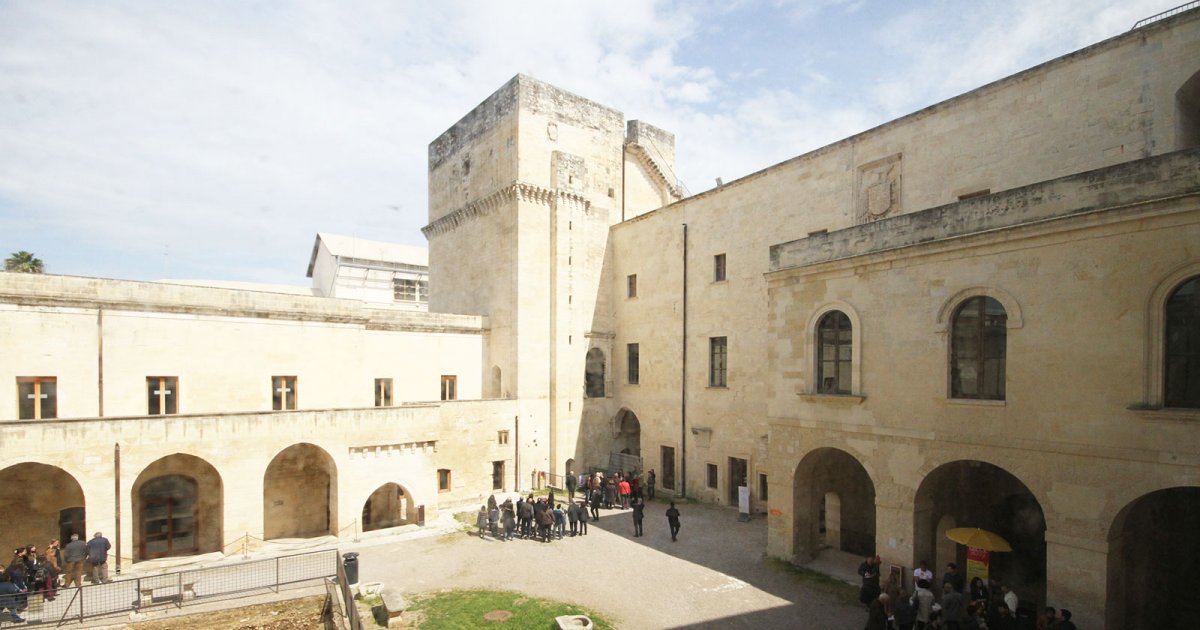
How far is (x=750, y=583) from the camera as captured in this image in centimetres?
1474

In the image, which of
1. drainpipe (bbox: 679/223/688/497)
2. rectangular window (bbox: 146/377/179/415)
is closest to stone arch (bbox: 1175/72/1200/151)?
drainpipe (bbox: 679/223/688/497)

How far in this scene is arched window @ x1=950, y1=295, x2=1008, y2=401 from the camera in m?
12.0

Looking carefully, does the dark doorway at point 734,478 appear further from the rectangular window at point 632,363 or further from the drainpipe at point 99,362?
the drainpipe at point 99,362

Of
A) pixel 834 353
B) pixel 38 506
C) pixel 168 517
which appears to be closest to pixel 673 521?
pixel 834 353

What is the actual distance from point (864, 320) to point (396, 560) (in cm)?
1453

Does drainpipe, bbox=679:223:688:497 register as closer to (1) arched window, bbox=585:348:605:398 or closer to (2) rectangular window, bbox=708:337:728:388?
(2) rectangular window, bbox=708:337:728:388

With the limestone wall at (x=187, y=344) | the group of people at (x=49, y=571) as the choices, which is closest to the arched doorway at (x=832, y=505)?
the limestone wall at (x=187, y=344)

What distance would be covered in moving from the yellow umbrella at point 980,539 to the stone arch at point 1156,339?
12.8 feet

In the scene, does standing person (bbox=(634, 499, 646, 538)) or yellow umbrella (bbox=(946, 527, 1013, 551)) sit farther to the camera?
standing person (bbox=(634, 499, 646, 538))

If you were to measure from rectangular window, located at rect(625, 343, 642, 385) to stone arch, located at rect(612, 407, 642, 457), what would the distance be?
1492 millimetres

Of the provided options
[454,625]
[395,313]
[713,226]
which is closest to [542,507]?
[454,625]

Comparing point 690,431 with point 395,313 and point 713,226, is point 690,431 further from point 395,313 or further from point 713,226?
point 395,313

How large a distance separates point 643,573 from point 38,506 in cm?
1703

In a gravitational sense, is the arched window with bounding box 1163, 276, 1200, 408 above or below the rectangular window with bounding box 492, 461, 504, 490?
above
